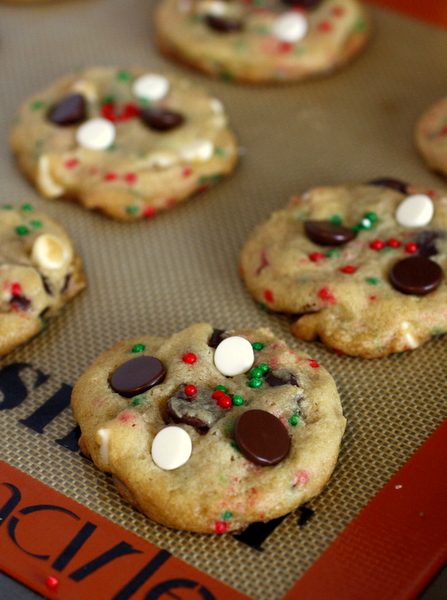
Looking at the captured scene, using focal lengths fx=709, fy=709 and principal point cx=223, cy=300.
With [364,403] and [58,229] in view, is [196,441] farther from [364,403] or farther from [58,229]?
[58,229]

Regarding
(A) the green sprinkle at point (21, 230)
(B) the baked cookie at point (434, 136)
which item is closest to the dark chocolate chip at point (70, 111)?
(A) the green sprinkle at point (21, 230)

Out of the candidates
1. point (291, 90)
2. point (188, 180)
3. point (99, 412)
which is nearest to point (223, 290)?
point (188, 180)

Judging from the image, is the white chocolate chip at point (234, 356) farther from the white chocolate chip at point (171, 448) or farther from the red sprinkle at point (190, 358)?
the white chocolate chip at point (171, 448)

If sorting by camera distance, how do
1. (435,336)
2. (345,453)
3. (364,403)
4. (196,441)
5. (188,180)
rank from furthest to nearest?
(188,180), (435,336), (364,403), (345,453), (196,441)

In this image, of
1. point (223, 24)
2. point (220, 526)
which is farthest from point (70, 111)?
point (220, 526)

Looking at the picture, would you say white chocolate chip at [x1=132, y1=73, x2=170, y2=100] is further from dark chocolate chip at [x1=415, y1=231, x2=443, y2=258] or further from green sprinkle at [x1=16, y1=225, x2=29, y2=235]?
dark chocolate chip at [x1=415, y1=231, x2=443, y2=258]

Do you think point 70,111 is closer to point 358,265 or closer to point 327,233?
point 327,233
